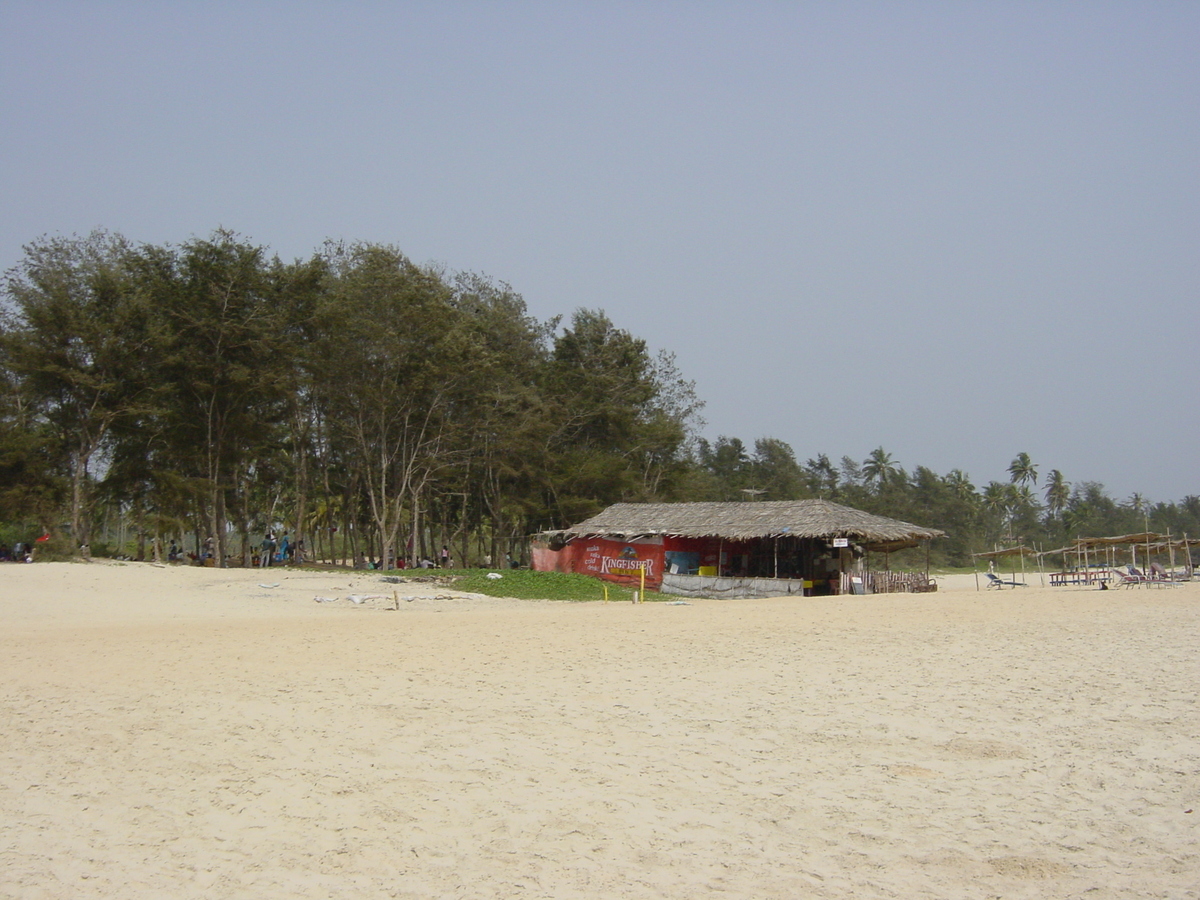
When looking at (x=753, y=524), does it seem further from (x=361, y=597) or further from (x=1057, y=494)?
(x=1057, y=494)

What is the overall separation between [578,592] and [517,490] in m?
18.2

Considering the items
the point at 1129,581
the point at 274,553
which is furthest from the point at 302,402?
the point at 1129,581

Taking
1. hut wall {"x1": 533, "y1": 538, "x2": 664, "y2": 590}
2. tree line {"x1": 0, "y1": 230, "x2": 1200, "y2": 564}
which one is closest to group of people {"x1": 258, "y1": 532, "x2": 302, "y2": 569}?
tree line {"x1": 0, "y1": 230, "x2": 1200, "y2": 564}

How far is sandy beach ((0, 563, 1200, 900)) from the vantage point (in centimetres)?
541

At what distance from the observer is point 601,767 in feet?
23.6

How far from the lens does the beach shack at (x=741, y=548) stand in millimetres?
27938

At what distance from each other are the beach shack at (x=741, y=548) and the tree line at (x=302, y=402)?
7918mm

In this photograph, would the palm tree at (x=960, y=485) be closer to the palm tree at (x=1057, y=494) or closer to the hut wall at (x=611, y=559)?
the palm tree at (x=1057, y=494)

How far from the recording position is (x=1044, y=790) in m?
6.68

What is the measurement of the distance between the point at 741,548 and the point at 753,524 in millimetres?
2015

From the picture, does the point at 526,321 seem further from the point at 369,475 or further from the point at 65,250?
the point at 65,250

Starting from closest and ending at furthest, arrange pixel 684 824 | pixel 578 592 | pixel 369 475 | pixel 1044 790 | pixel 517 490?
1. pixel 684 824
2. pixel 1044 790
3. pixel 578 592
4. pixel 369 475
5. pixel 517 490

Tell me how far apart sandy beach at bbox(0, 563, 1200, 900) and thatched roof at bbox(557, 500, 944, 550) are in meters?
14.5

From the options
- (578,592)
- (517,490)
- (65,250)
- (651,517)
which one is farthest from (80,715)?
(517,490)
